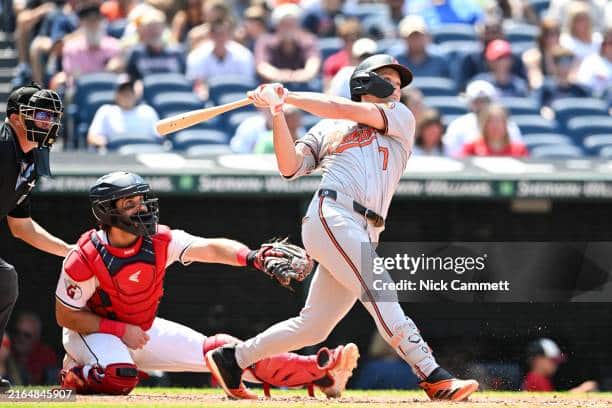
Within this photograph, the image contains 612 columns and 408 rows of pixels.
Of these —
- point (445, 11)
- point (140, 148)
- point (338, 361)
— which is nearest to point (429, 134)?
point (140, 148)

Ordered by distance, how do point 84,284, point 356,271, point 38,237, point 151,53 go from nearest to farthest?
point 356,271, point 84,284, point 38,237, point 151,53

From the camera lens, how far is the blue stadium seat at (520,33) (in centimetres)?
1285

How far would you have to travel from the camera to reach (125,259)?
258 inches

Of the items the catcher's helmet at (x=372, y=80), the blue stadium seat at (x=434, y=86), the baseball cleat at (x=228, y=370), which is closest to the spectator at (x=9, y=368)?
the baseball cleat at (x=228, y=370)

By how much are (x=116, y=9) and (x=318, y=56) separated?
212cm

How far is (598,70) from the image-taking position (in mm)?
12492

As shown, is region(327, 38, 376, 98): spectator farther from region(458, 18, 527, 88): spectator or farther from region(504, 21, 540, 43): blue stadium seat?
region(504, 21, 540, 43): blue stadium seat

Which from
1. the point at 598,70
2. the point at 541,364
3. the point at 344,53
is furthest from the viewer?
the point at 598,70

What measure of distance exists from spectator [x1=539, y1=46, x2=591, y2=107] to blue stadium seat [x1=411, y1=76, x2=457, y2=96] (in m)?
0.99

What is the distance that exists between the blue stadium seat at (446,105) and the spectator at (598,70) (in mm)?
1642

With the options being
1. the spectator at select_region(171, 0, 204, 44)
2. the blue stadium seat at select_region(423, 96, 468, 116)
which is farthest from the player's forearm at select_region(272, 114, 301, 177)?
the spectator at select_region(171, 0, 204, 44)

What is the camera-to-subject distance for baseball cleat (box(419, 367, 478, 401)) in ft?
20.1

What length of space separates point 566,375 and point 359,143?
3480mm

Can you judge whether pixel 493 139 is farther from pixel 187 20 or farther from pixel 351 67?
pixel 187 20
